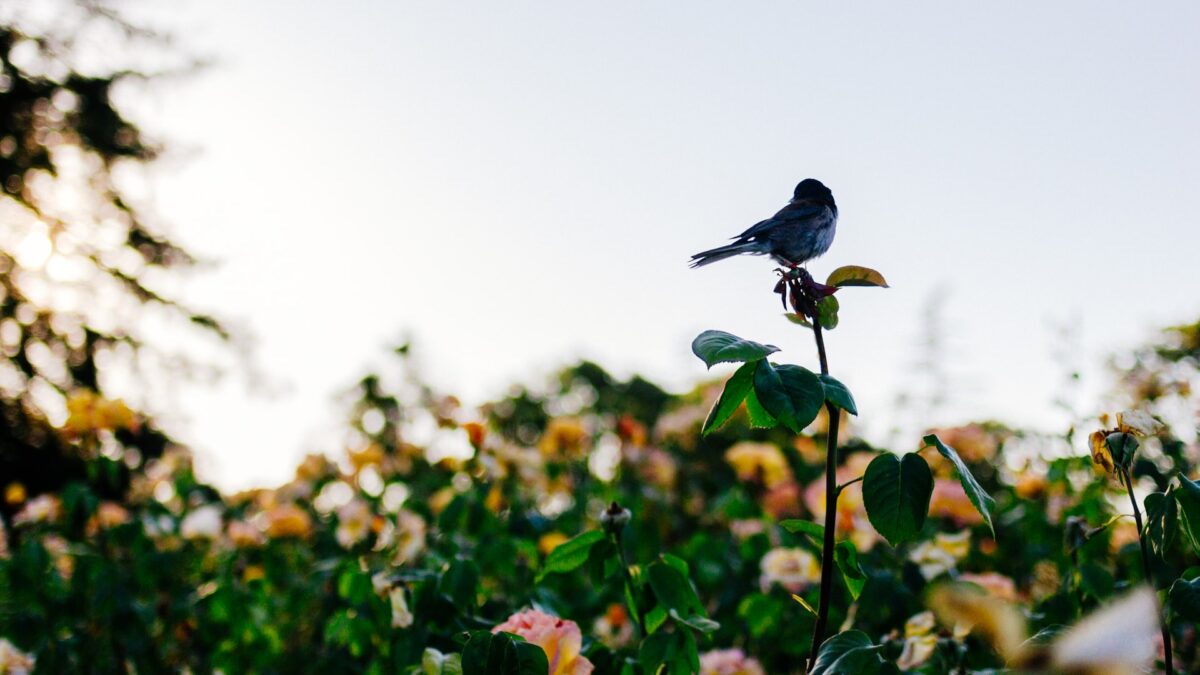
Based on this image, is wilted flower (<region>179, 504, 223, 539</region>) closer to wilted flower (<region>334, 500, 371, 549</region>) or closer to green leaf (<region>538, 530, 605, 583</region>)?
wilted flower (<region>334, 500, 371, 549</region>)

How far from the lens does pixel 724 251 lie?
1.28 m

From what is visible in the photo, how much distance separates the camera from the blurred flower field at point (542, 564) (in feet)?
3.94

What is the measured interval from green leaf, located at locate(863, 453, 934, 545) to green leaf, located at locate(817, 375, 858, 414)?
0.21 ft

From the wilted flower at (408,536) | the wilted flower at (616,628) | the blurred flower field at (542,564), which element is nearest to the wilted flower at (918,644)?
the blurred flower field at (542,564)

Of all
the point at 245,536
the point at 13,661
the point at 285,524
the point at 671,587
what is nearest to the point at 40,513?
the point at 245,536

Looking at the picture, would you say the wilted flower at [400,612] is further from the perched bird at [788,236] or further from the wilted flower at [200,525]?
the wilted flower at [200,525]

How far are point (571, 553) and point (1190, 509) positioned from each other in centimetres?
69

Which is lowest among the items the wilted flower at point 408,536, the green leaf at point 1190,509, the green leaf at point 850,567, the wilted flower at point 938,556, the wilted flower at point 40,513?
the wilted flower at point 40,513

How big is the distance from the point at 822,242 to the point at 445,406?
1.55 metres

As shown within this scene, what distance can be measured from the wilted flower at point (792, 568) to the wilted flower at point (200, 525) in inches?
76.4

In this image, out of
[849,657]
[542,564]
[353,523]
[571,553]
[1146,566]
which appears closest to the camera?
[849,657]

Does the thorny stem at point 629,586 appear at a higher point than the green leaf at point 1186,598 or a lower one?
lower

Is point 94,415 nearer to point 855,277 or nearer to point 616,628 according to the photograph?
point 616,628

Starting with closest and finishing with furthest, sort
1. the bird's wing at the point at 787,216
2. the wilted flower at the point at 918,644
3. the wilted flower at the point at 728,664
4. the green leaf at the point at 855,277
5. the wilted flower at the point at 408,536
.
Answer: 1. the green leaf at the point at 855,277
2. the wilted flower at the point at 918,644
3. the bird's wing at the point at 787,216
4. the wilted flower at the point at 728,664
5. the wilted flower at the point at 408,536
